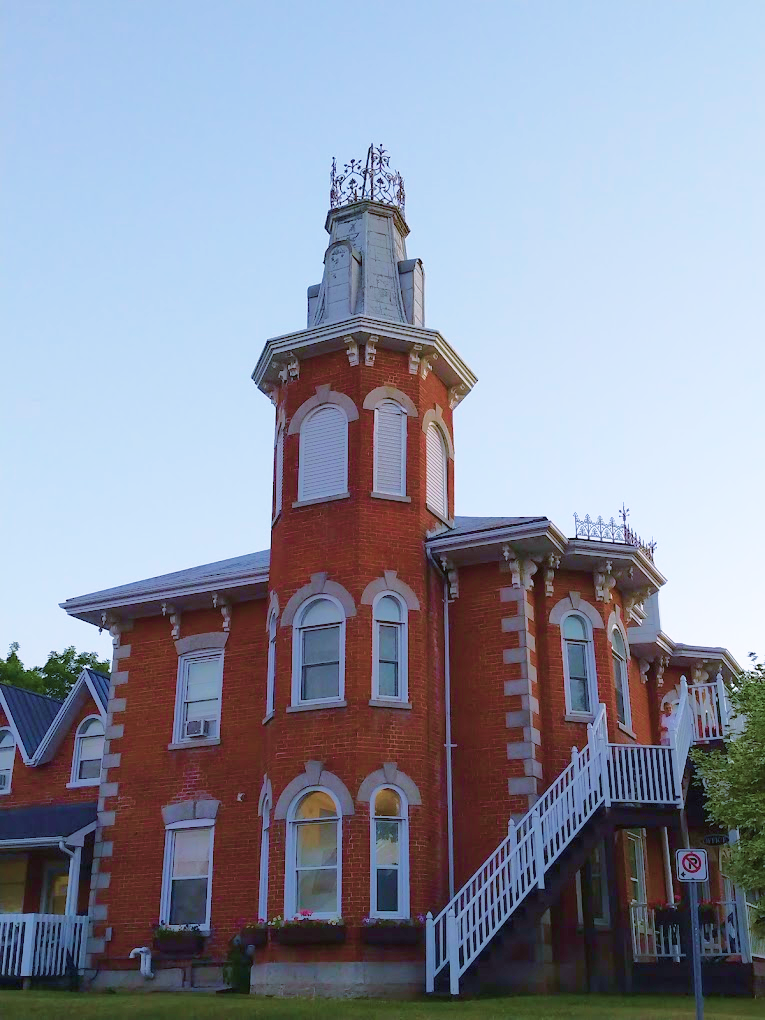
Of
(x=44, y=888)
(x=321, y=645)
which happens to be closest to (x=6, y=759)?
(x=44, y=888)

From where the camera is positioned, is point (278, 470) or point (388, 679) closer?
point (388, 679)

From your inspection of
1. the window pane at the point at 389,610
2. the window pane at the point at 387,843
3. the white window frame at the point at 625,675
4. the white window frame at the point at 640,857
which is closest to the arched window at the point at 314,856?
the window pane at the point at 387,843

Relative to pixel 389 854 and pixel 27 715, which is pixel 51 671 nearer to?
pixel 27 715

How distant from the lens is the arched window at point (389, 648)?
2080 cm

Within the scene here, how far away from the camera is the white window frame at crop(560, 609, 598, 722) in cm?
2144

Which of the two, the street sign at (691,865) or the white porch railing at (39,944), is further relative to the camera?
the white porch railing at (39,944)

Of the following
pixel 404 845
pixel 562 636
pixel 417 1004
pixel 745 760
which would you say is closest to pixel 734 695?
pixel 745 760

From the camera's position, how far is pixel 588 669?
22.0 m

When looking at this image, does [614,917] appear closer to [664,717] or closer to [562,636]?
[562,636]

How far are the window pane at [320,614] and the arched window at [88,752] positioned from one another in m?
8.01

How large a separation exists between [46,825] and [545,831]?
11289 millimetres

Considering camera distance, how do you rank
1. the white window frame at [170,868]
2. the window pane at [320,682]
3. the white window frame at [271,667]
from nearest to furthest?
the window pane at [320,682] → the white window frame at [271,667] → the white window frame at [170,868]

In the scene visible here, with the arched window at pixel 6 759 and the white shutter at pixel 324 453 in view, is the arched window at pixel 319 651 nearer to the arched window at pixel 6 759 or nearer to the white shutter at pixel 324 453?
the white shutter at pixel 324 453

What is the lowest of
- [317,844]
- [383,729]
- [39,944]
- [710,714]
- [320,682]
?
[39,944]
